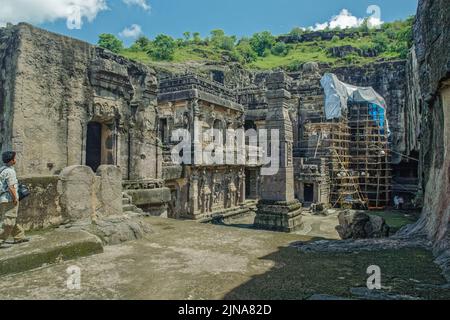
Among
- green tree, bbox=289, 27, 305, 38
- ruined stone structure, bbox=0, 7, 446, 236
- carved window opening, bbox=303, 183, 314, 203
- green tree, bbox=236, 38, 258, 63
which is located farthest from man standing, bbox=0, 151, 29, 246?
green tree, bbox=289, 27, 305, 38

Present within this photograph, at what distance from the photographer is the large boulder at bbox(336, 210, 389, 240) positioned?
6467mm

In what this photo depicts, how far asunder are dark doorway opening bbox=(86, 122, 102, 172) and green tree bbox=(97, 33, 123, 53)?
46408 millimetres

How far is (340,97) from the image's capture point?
24078 millimetres

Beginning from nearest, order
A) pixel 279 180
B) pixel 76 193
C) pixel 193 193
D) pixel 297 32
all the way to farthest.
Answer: pixel 76 193 → pixel 279 180 → pixel 193 193 → pixel 297 32

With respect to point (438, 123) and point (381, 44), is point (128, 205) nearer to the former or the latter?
point (438, 123)

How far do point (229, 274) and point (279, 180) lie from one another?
6.58 meters

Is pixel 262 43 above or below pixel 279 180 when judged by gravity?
above

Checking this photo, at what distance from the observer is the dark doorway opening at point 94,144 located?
7.53 meters

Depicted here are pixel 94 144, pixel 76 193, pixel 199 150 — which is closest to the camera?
pixel 76 193

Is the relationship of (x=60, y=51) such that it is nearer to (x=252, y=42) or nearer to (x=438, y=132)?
(x=438, y=132)

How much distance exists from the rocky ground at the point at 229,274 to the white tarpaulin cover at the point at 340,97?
20745mm

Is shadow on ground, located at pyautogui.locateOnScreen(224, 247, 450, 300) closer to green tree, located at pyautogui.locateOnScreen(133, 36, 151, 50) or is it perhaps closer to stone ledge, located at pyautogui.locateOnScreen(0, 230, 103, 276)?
stone ledge, located at pyautogui.locateOnScreen(0, 230, 103, 276)

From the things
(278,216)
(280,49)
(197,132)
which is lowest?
(278,216)

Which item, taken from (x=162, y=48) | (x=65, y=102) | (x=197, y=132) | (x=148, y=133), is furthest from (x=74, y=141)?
(x=162, y=48)
